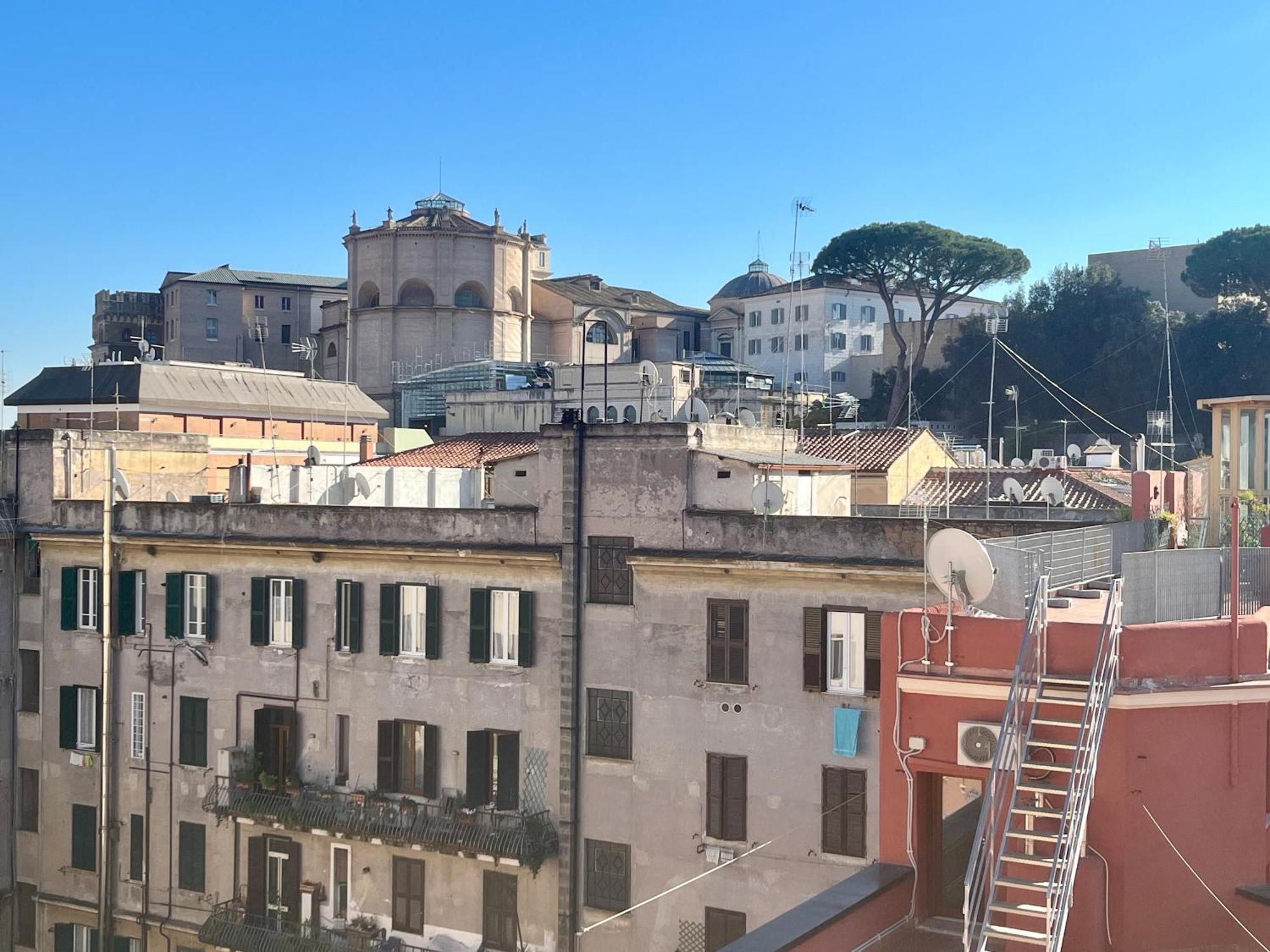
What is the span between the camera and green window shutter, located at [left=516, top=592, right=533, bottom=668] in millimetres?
20766

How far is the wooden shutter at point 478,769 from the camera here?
21.0m

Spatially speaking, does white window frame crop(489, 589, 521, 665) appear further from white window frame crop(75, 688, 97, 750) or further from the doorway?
white window frame crop(75, 688, 97, 750)

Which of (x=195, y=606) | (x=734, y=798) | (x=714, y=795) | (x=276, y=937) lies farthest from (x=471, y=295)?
(x=734, y=798)

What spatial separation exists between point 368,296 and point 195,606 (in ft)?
156

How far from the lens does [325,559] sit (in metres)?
22.5

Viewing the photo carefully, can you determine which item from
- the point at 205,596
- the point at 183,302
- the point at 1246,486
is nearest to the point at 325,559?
the point at 205,596

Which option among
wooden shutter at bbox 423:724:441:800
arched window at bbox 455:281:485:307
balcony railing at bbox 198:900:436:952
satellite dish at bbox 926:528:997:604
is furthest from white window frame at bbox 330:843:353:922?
arched window at bbox 455:281:485:307

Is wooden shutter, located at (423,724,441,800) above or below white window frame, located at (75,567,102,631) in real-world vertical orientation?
below

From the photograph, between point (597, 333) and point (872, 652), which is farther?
point (597, 333)

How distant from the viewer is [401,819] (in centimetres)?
2123

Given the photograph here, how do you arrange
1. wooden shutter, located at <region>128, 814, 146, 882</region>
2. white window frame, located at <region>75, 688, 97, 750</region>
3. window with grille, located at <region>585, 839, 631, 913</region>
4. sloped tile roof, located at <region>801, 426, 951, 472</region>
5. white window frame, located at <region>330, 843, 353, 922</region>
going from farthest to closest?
sloped tile roof, located at <region>801, 426, 951, 472</region> < white window frame, located at <region>75, 688, 97, 750</region> < wooden shutter, located at <region>128, 814, 146, 882</region> < white window frame, located at <region>330, 843, 353, 922</region> < window with grille, located at <region>585, 839, 631, 913</region>

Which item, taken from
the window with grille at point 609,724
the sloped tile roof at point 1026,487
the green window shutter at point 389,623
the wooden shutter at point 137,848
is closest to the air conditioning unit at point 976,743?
the window with grille at point 609,724

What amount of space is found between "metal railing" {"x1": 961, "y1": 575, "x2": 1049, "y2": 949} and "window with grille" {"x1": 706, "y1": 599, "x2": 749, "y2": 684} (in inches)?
388

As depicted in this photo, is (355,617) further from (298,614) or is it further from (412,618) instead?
(298,614)
